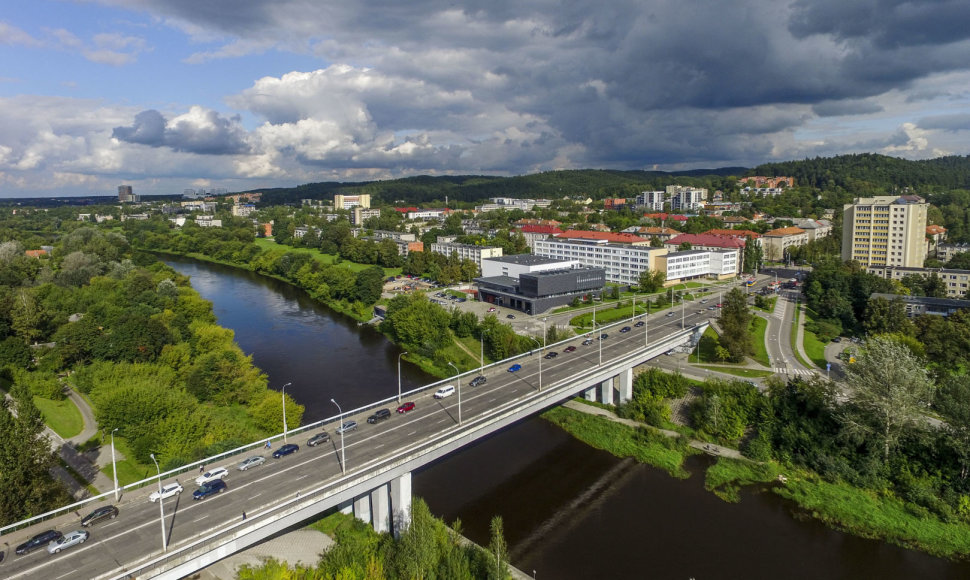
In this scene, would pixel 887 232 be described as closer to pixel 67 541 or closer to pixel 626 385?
pixel 626 385

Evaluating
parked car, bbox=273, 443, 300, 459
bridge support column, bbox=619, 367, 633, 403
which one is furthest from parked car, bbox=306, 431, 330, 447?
bridge support column, bbox=619, 367, 633, 403

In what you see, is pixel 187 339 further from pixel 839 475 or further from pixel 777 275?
pixel 777 275

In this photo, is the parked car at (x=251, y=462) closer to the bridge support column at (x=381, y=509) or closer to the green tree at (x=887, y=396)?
the bridge support column at (x=381, y=509)

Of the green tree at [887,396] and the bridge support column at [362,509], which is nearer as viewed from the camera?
the bridge support column at [362,509]

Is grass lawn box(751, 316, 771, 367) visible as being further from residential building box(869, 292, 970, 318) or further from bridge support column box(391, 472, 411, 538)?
bridge support column box(391, 472, 411, 538)

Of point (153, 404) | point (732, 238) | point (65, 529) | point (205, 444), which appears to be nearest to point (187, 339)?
point (153, 404)

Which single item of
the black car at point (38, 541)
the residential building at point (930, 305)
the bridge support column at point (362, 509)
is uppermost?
the residential building at point (930, 305)

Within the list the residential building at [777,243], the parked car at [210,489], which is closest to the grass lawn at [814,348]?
the parked car at [210,489]
